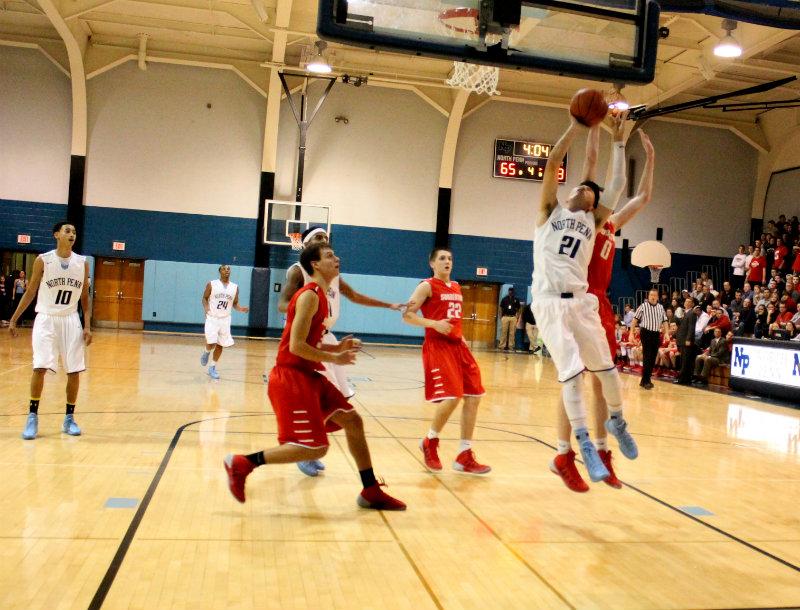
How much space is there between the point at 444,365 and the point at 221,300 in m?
7.01

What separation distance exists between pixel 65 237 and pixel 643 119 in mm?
19235

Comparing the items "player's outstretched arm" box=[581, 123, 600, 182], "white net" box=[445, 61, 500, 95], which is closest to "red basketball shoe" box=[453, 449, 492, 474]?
"player's outstretched arm" box=[581, 123, 600, 182]

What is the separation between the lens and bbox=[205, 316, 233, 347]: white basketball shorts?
1181 cm

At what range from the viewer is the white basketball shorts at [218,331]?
38.8ft

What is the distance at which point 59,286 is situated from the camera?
21.7 ft

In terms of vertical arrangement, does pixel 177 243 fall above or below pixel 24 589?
above

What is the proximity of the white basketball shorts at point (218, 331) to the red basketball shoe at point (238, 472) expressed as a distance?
7446 mm

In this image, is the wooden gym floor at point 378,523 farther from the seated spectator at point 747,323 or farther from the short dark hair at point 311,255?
the seated spectator at point 747,323

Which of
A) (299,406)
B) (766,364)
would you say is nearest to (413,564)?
(299,406)

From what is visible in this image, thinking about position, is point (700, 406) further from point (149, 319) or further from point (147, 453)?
point (149, 319)

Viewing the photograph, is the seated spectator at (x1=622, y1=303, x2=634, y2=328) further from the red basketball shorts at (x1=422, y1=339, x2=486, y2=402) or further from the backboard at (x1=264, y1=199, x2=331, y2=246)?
the red basketball shorts at (x1=422, y1=339, x2=486, y2=402)

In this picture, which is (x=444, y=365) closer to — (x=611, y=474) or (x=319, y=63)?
(x=611, y=474)

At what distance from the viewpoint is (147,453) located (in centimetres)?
594

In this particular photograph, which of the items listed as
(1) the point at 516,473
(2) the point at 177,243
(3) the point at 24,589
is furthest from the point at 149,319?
(3) the point at 24,589
